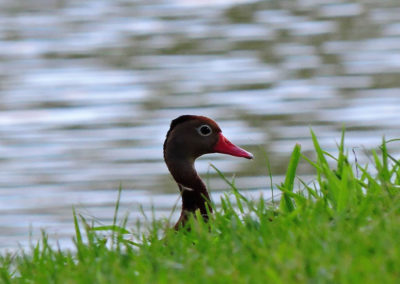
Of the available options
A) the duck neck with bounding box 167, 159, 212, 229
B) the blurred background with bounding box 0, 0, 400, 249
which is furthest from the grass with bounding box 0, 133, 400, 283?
the blurred background with bounding box 0, 0, 400, 249

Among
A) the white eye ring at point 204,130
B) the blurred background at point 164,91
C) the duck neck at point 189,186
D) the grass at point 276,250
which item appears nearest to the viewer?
the grass at point 276,250

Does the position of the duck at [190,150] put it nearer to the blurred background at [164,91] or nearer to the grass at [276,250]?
the grass at [276,250]

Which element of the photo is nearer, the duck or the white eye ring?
the duck

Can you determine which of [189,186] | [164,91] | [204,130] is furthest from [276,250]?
[164,91]

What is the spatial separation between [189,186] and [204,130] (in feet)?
1.63

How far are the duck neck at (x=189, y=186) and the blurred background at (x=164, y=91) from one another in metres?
3.00

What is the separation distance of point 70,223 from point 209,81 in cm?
391

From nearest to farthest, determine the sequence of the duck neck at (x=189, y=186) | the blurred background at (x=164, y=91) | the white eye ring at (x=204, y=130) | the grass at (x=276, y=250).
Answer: the grass at (x=276, y=250) → the duck neck at (x=189, y=186) → the white eye ring at (x=204, y=130) → the blurred background at (x=164, y=91)

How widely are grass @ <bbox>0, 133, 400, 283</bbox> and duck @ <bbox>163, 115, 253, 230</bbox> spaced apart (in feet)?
3.39

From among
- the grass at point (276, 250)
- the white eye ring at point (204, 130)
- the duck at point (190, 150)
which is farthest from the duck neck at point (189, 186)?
the grass at point (276, 250)

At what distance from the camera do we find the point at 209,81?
12445mm

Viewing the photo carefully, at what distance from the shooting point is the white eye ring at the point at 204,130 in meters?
5.97

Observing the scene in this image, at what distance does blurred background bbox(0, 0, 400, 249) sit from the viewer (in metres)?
9.76

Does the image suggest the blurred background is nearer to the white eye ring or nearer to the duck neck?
the white eye ring
